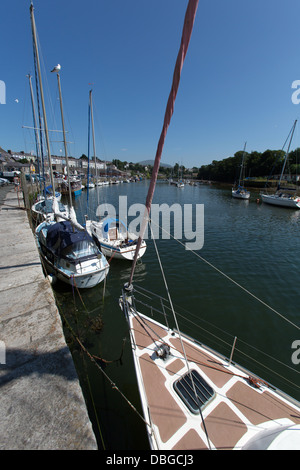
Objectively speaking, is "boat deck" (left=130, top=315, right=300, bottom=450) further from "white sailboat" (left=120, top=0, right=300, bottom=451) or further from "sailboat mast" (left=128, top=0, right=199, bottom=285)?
"sailboat mast" (left=128, top=0, right=199, bottom=285)

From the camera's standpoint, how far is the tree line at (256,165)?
80062 millimetres

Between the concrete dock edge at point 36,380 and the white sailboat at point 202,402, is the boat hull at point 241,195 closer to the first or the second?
the white sailboat at point 202,402

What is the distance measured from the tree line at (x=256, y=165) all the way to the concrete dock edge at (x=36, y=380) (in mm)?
79747

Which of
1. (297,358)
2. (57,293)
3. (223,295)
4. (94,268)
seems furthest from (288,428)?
(57,293)

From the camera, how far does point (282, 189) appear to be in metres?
42.0

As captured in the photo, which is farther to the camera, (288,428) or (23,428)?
(288,428)

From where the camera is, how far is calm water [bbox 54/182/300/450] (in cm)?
497

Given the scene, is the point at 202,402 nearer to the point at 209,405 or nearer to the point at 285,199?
the point at 209,405

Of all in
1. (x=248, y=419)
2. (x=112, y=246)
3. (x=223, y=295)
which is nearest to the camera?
(x=248, y=419)

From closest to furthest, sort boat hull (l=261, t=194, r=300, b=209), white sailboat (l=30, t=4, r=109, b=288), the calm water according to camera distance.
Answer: the calm water
white sailboat (l=30, t=4, r=109, b=288)
boat hull (l=261, t=194, r=300, b=209)

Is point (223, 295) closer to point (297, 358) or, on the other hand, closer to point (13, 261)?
point (297, 358)

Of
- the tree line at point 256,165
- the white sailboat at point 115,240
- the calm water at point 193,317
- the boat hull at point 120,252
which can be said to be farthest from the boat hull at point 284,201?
the boat hull at point 120,252

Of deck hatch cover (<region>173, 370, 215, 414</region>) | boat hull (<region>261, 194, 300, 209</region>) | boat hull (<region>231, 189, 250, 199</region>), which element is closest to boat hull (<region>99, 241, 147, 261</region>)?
deck hatch cover (<region>173, 370, 215, 414</region>)
